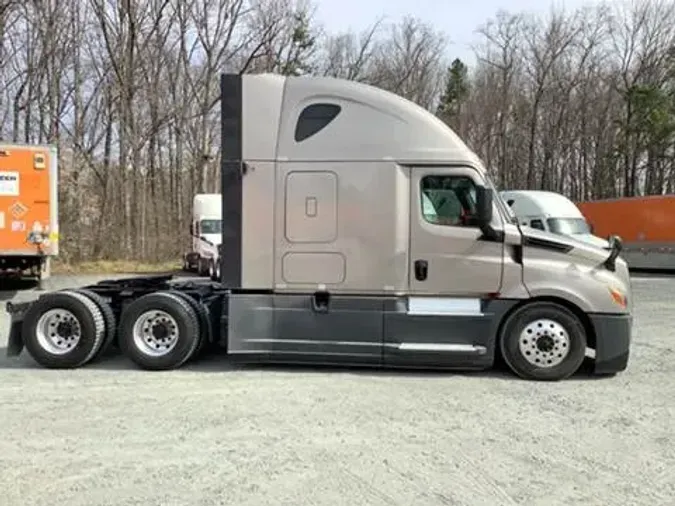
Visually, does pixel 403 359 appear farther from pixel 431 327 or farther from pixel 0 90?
pixel 0 90

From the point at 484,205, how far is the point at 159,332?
13.2 feet

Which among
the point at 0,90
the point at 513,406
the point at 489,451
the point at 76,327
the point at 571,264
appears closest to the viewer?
the point at 489,451

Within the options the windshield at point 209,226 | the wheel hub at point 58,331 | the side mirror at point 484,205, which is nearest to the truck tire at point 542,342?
the side mirror at point 484,205

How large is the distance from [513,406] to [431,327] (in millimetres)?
1505

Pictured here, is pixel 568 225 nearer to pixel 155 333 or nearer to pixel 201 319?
pixel 201 319

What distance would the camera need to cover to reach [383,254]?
332 inches

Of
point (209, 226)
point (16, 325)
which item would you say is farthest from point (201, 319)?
point (209, 226)

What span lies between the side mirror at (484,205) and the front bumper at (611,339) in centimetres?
156

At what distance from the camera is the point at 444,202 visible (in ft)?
27.7

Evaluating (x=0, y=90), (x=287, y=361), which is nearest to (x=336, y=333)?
(x=287, y=361)

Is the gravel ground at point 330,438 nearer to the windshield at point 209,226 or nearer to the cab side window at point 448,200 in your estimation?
the cab side window at point 448,200

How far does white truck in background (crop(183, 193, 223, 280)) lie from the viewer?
25.5 meters

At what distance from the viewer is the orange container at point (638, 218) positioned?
91.4 feet

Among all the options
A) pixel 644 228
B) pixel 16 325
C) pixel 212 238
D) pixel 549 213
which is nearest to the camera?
pixel 16 325
